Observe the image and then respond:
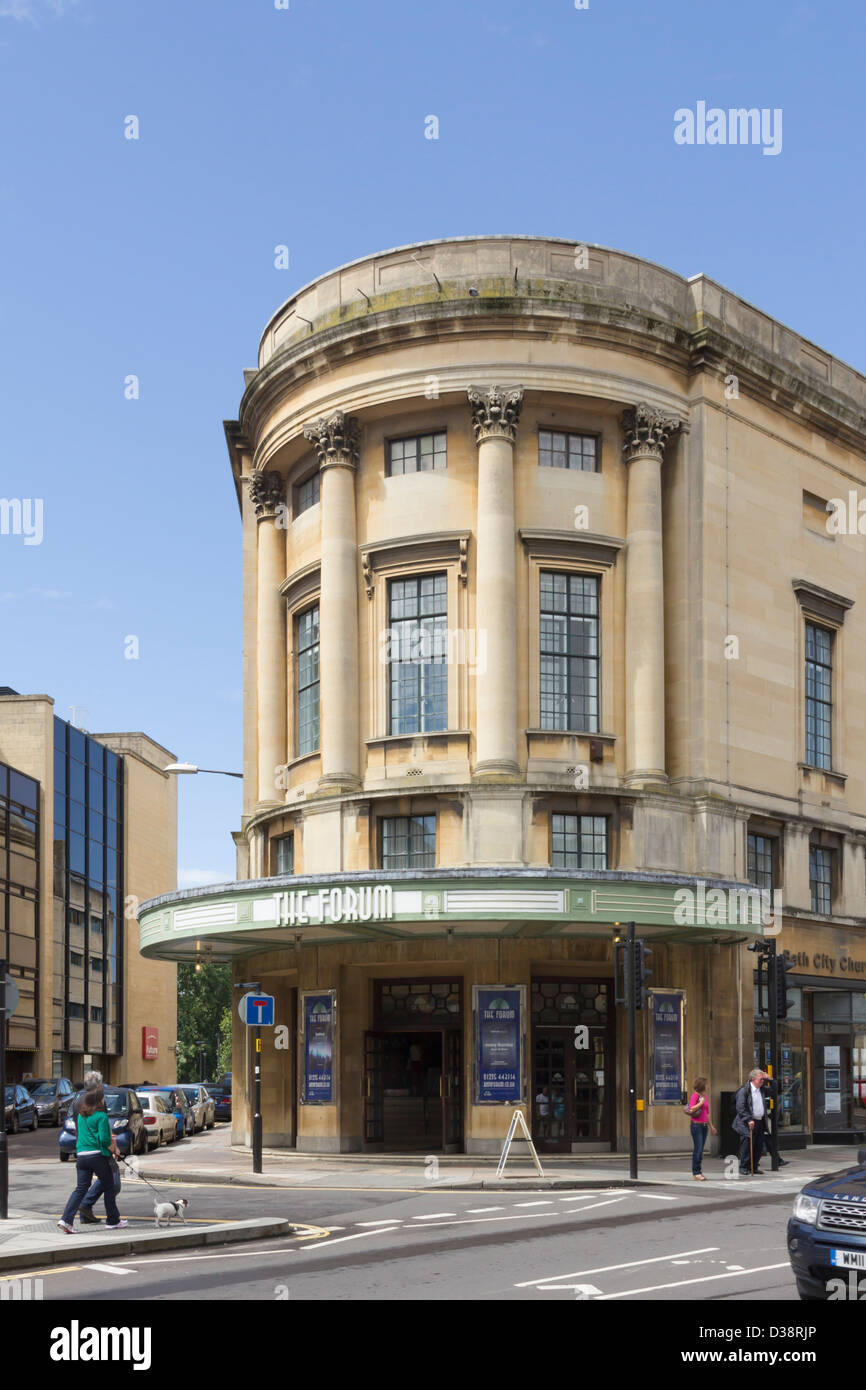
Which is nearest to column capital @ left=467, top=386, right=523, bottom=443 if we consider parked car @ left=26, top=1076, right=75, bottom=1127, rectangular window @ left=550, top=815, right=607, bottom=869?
rectangular window @ left=550, top=815, right=607, bottom=869

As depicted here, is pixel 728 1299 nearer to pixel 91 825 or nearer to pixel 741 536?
pixel 741 536

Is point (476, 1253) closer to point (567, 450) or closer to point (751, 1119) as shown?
point (751, 1119)

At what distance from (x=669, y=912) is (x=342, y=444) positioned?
1245cm

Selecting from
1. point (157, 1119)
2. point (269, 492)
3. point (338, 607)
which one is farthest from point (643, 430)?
point (157, 1119)

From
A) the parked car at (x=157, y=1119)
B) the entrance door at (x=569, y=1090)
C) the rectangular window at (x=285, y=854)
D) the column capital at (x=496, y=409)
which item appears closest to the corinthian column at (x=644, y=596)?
the column capital at (x=496, y=409)

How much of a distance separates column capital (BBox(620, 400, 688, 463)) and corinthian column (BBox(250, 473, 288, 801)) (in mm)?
8774

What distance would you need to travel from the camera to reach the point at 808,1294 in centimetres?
1115

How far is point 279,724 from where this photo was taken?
119ft

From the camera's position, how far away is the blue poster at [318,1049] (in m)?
31.4

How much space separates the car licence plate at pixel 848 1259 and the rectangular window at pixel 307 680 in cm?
2463

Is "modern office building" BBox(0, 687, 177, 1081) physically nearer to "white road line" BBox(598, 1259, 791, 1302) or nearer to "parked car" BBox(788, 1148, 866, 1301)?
"white road line" BBox(598, 1259, 791, 1302)

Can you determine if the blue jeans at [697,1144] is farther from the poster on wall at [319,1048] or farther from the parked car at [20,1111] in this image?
the parked car at [20,1111]
